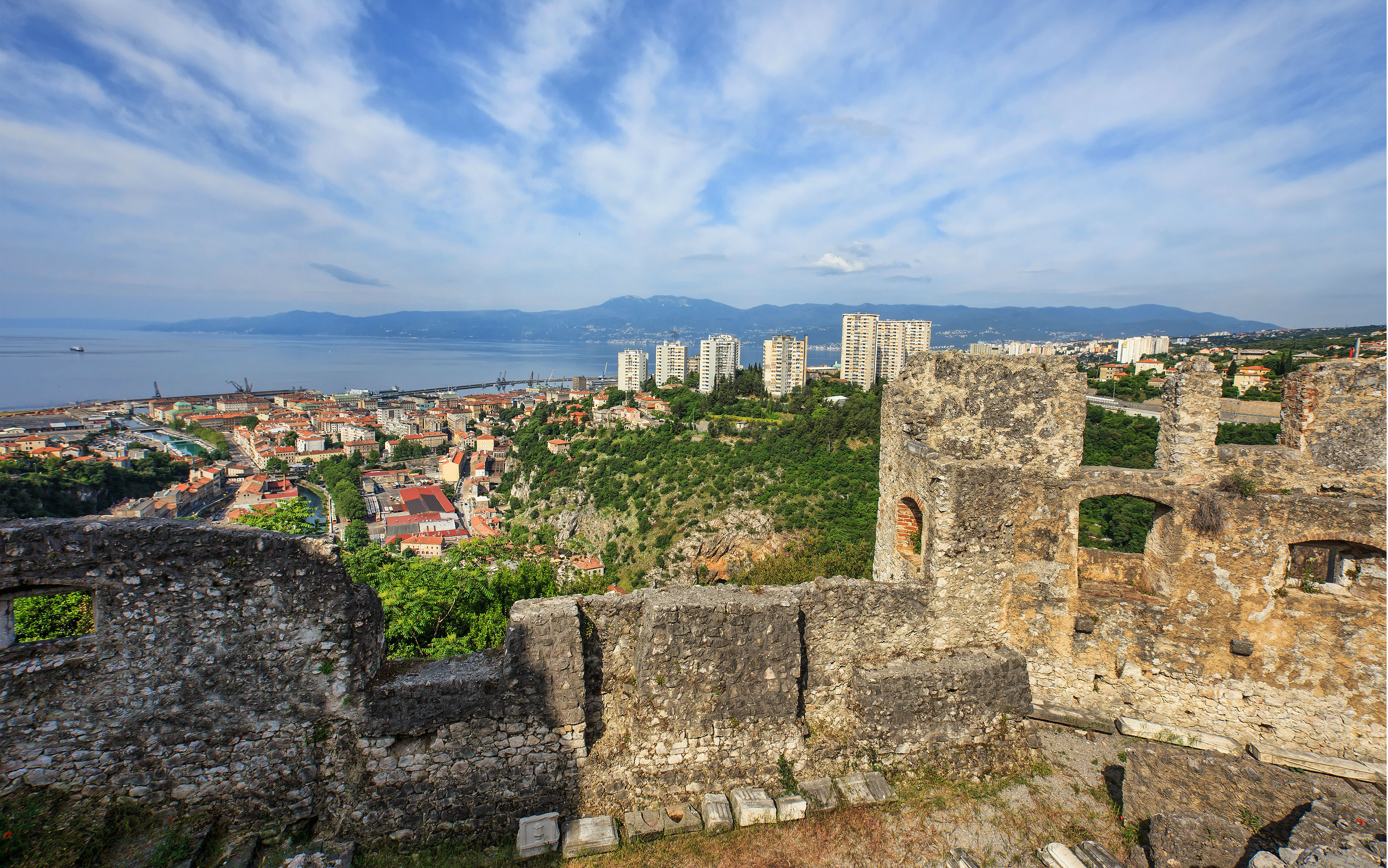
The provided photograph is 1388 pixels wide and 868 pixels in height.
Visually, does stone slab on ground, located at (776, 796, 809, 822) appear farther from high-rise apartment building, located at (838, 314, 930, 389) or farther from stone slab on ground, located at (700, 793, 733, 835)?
high-rise apartment building, located at (838, 314, 930, 389)

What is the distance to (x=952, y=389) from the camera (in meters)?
7.64

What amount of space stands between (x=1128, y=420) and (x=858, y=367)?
87017mm

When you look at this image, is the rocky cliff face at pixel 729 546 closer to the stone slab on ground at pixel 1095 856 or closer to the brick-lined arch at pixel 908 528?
the brick-lined arch at pixel 908 528

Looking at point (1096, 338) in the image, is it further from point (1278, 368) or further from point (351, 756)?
point (351, 756)

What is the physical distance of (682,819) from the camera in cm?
519

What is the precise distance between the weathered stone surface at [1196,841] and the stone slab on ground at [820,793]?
8.37 ft

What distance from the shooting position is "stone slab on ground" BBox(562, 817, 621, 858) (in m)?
4.86

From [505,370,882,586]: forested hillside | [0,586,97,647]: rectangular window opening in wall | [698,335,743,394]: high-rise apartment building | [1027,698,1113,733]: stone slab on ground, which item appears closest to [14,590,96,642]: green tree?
[0,586,97,647]: rectangular window opening in wall

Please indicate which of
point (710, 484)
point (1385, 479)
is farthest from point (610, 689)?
point (710, 484)

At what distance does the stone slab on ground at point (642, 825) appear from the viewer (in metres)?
5.04

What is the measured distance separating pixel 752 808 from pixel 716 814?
0.33 metres

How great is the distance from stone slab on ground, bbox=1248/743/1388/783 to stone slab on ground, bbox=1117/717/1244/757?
0.23 m

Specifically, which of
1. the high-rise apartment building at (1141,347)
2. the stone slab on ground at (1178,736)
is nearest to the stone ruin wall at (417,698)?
the stone slab on ground at (1178,736)

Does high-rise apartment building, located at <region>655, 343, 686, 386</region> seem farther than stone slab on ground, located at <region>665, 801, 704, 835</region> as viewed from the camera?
Yes
